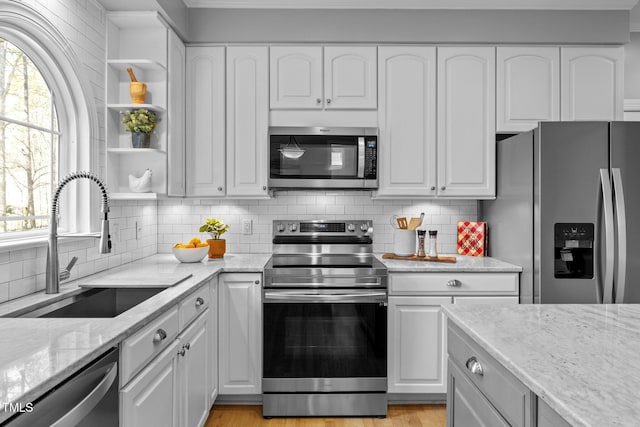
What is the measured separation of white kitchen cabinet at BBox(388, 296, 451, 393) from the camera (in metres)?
2.67

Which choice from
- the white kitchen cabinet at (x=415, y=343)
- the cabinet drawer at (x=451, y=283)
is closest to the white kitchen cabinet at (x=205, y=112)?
the cabinet drawer at (x=451, y=283)

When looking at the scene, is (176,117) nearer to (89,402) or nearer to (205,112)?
(205,112)

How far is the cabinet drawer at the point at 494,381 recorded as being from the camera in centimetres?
96

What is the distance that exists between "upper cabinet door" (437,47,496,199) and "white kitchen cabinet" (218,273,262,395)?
1494 mm

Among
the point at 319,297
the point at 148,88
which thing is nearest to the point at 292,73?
the point at 148,88

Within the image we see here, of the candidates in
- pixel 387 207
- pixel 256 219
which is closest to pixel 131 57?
pixel 256 219

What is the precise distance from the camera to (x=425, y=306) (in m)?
2.67

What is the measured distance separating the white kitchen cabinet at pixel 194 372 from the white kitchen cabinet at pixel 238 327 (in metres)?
0.21

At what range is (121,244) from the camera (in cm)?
269

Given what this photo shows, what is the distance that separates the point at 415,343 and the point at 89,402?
6.55 feet

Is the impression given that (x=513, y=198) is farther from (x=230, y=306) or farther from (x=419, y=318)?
(x=230, y=306)

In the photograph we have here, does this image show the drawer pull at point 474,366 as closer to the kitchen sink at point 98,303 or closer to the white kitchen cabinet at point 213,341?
the kitchen sink at point 98,303

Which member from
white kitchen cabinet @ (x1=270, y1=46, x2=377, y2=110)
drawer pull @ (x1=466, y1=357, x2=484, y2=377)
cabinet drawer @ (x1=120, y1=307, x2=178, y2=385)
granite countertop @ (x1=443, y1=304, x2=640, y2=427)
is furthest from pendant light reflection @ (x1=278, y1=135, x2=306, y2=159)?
drawer pull @ (x1=466, y1=357, x2=484, y2=377)

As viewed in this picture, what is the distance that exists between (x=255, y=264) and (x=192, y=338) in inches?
28.6
